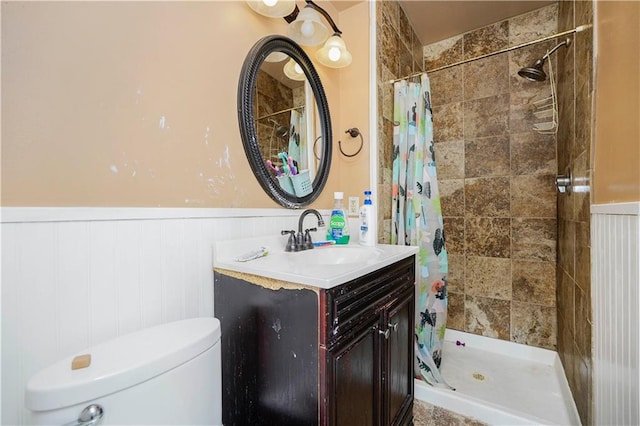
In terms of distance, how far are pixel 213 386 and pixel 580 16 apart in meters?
2.14

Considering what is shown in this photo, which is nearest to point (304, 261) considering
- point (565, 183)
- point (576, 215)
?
point (576, 215)

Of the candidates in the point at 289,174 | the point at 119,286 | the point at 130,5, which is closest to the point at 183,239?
the point at 119,286

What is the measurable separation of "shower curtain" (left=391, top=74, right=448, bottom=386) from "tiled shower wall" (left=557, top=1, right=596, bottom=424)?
23.8 inches

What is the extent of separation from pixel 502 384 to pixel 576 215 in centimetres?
111

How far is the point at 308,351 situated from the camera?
75 cm

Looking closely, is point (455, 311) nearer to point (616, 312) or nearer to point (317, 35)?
point (616, 312)

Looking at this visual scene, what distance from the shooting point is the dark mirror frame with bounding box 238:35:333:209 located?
1118 mm

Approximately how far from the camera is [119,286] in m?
0.74

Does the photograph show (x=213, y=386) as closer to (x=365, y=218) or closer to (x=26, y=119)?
(x=26, y=119)

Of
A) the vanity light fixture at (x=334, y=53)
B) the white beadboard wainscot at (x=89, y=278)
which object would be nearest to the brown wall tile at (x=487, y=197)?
the vanity light fixture at (x=334, y=53)

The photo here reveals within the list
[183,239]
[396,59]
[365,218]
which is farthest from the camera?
[396,59]

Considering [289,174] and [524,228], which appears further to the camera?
[524,228]

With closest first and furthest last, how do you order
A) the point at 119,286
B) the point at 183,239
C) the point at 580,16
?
the point at 119,286 < the point at 183,239 < the point at 580,16

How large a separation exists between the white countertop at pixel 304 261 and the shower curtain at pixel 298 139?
0.44m
